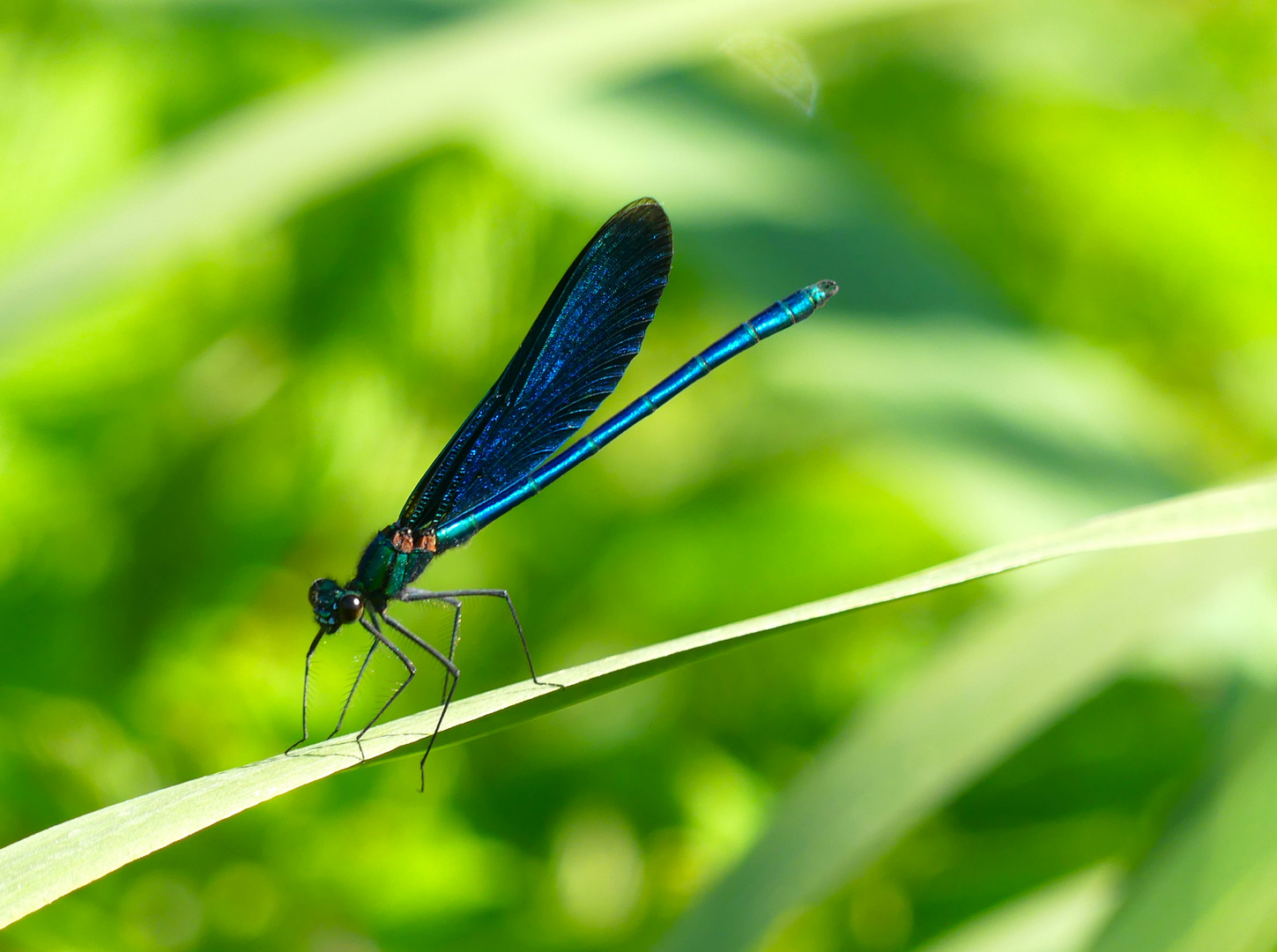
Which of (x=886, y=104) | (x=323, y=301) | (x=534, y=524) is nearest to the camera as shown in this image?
(x=534, y=524)

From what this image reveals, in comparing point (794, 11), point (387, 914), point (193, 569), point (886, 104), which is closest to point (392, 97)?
point (794, 11)

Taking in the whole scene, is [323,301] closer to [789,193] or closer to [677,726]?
[789,193]

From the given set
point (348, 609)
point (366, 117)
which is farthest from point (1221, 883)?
point (366, 117)

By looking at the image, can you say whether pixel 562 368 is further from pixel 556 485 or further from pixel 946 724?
pixel 946 724

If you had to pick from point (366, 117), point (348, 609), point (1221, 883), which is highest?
point (366, 117)

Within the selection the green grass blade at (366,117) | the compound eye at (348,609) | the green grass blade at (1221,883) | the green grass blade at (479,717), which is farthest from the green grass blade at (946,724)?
the green grass blade at (366,117)

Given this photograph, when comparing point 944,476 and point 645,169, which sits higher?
point 645,169

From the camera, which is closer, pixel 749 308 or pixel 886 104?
pixel 749 308

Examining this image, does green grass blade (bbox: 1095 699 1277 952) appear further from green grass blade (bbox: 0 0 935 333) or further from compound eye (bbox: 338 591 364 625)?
green grass blade (bbox: 0 0 935 333)

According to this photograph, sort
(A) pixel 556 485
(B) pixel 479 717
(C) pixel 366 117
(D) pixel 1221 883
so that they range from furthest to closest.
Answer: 1. (A) pixel 556 485
2. (C) pixel 366 117
3. (D) pixel 1221 883
4. (B) pixel 479 717
